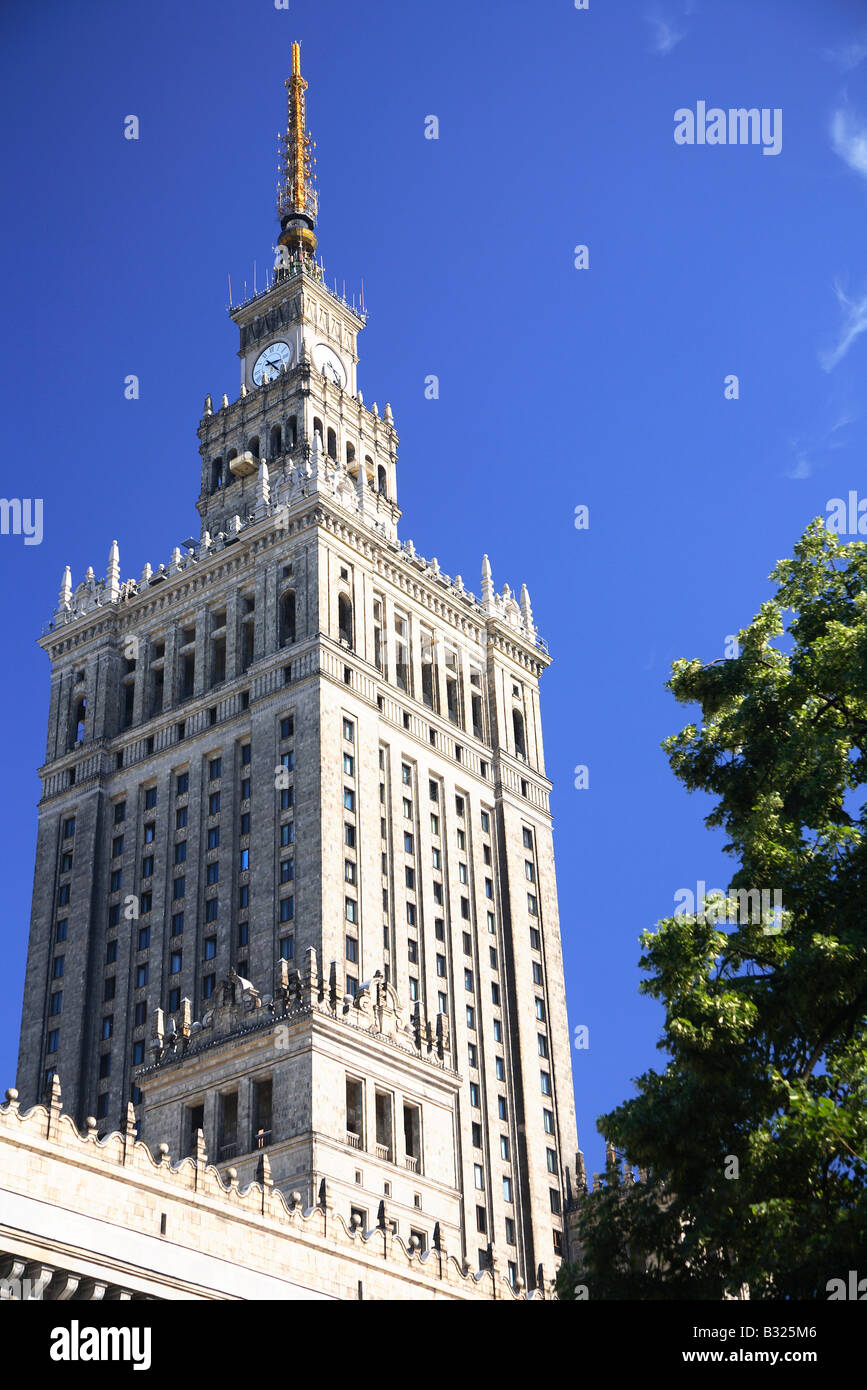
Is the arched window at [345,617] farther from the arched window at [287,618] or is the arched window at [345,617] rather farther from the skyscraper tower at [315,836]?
the arched window at [287,618]

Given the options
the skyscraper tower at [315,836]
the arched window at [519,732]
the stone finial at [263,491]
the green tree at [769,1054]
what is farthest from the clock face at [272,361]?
the green tree at [769,1054]

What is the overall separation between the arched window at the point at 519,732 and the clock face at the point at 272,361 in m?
32.1

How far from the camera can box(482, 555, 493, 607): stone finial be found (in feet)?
390

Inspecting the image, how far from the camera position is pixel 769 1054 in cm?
3130

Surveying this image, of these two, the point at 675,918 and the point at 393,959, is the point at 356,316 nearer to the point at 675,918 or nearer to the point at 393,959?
the point at 393,959

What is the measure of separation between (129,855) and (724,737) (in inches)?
2800

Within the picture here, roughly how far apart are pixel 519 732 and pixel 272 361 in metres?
34.9

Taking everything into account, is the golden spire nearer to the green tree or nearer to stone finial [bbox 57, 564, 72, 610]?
stone finial [bbox 57, 564, 72, 610]

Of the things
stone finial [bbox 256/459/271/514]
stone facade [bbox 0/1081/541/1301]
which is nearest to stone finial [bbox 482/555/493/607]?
stone finial [bbox 256/459/271/514]

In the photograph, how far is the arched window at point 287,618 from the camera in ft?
331

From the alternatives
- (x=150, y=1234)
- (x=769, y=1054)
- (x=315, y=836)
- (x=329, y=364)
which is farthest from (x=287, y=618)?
(x=769, y=1054)

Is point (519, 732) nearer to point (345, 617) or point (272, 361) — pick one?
point (345, 617)
